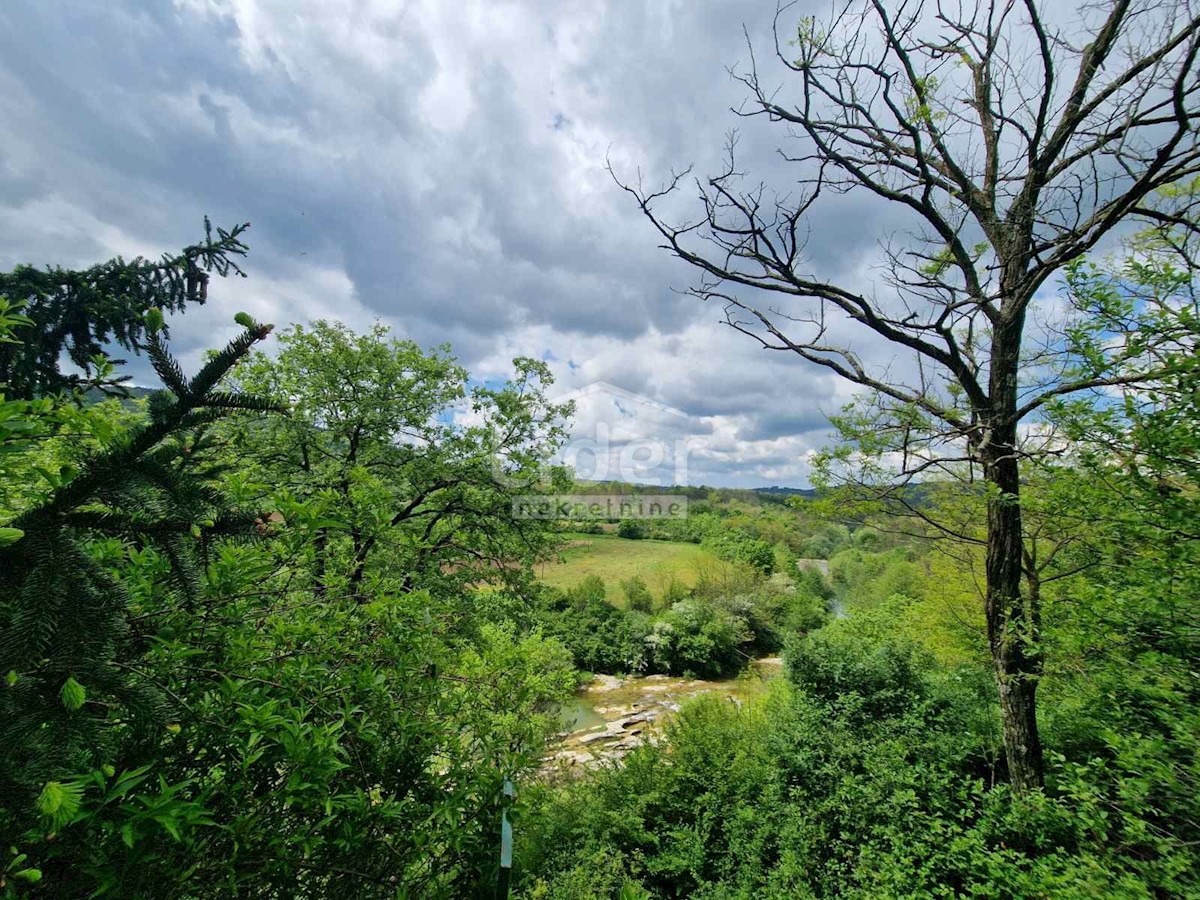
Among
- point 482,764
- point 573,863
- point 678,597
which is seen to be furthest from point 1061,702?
point 678,597

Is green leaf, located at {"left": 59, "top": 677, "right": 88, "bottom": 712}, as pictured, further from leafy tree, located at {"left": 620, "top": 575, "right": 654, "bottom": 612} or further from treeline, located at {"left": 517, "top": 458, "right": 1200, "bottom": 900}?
leafy tree, located at {"left": 620, "top": 575, "right": 654, "bottom": 612}

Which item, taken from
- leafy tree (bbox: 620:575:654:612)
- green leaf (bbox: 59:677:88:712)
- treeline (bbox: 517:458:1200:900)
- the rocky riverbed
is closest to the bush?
leafy tree (bbox: 620:575:654:612)

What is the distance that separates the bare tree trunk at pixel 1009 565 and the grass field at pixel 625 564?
70.6ft

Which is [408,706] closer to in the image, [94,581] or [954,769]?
[94,581]

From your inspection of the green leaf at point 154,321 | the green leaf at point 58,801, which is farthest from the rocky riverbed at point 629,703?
the green leaf at point 154,321

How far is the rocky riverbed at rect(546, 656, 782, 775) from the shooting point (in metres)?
14.6

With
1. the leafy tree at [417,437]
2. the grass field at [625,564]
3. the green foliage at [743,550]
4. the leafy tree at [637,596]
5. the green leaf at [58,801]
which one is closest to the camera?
the green leaf at [58,801]

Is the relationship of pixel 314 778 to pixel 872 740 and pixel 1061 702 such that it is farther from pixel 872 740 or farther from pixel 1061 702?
pixel 1061 702

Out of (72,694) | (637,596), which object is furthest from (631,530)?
(72,694)

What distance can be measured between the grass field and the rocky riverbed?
672 cm

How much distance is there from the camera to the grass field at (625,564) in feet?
102

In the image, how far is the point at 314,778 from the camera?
58.1 inches

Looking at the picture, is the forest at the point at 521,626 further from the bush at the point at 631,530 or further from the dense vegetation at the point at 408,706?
the bush at the point at 631,530

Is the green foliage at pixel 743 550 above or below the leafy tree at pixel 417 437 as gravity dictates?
Result: below
